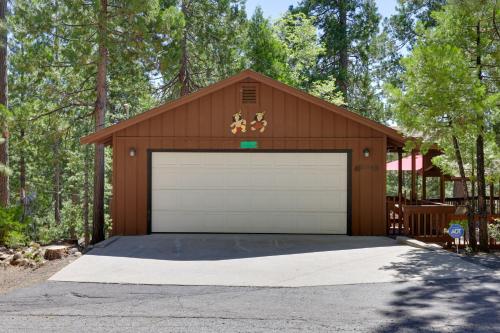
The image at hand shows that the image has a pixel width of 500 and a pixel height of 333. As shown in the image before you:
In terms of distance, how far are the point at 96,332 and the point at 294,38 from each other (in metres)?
24.2

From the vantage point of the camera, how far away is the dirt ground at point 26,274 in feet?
24.5

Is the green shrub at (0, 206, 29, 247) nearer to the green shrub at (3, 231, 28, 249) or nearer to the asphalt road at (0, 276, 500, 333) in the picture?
the green shrub at (3, 231, 28, 249)

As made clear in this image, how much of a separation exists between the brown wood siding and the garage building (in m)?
0.02

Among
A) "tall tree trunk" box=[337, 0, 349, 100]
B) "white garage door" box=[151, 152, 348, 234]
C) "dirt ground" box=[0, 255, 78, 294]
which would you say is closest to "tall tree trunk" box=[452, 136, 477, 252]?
"white garage door" box=[151, 152, 348, 234]

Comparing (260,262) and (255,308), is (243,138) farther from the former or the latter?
(255,308)

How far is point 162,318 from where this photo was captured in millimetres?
5625

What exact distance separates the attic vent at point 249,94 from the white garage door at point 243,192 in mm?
1186

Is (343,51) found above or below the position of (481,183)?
above

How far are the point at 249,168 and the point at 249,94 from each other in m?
1.68

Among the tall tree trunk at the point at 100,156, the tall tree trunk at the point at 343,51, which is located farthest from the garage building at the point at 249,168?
the tall tree trunk at the point at 343,51

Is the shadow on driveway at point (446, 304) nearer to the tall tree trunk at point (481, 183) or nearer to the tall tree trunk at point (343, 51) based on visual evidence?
the tall tree trunk at point (481, 183)

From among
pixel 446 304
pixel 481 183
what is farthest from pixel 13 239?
pixel 481 183

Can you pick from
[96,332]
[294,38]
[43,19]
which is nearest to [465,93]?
[96,332]

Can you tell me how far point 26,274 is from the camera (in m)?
8.38
